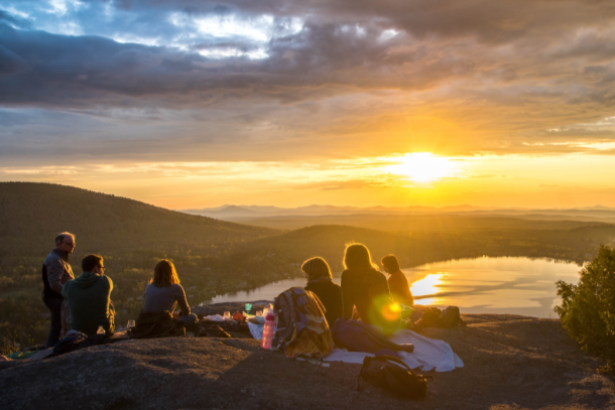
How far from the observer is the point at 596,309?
331 inches

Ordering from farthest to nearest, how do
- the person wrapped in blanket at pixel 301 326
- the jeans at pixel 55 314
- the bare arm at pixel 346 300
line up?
the jeans at pixel 55 314, the bare arm at pixel 346 300, the person wrapped in blanket at pixel 301 326

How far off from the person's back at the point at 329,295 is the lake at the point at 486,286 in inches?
555

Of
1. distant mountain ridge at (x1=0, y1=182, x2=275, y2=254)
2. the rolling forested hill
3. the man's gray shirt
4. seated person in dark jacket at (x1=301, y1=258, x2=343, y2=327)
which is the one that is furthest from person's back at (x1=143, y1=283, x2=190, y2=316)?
distant mountain ridge at (x1=0, y1=182, x2=275, y2=254)

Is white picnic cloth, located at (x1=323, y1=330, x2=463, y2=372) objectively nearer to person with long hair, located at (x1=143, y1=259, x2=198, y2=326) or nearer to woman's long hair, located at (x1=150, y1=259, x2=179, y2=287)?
person with long hair, located at (x1=143, y1=259, x2=198, y2=326)

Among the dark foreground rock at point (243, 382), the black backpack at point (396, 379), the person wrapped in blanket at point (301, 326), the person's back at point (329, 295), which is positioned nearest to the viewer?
the dark foreground rock at point (243, 382)

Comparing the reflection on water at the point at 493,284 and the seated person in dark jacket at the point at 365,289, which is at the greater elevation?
the seated person in dark jacket at the point at 365,289

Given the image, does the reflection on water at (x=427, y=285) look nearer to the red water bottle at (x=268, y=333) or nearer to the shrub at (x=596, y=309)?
the shrub at (x=596, y=309)

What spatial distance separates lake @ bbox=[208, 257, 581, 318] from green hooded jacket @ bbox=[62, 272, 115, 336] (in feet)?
51.0

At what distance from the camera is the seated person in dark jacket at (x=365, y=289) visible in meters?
7.35

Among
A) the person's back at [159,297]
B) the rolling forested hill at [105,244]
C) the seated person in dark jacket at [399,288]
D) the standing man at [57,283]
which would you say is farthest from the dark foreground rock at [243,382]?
the rolling forested hill at [105,244]

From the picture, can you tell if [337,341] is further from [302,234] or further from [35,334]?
[302,234]

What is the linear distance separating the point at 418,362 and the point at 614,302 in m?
3.71

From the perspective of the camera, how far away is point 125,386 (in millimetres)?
5059

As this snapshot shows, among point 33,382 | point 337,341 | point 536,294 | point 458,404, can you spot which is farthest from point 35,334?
point 536,294
